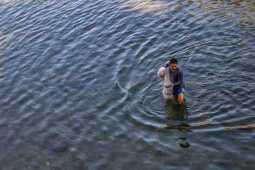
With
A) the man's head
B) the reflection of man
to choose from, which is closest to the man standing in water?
the reflection of man

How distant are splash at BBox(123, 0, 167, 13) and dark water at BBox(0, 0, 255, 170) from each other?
0.08 metres

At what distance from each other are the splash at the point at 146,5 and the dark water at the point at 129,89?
0.26 feet

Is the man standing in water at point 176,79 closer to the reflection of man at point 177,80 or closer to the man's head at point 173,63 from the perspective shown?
the reflection of man at point 177,80

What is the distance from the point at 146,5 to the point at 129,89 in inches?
377

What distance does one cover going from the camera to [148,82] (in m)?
14.2

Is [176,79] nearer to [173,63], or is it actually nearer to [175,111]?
[173,63]

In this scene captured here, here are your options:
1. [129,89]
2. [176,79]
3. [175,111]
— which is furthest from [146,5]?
[175,111]

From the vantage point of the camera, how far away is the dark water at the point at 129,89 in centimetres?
1089

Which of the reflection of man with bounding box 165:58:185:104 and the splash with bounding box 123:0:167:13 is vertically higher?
the splash with bounding box 123:0:167:13

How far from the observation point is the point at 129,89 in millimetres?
14070

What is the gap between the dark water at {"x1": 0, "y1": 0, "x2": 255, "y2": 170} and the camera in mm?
10891

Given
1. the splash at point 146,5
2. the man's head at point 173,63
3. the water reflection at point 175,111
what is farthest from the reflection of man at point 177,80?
the splash at point 146,5

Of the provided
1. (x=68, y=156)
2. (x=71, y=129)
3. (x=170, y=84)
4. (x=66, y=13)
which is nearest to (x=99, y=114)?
(x=71, y=129)

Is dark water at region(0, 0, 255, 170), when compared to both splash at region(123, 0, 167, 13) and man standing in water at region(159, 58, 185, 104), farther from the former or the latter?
man standing in water at region(159, 58, 185, 104)
